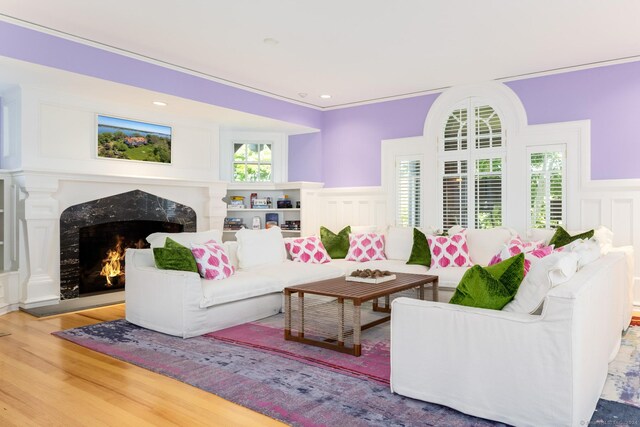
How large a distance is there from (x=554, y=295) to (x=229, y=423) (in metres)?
1.69

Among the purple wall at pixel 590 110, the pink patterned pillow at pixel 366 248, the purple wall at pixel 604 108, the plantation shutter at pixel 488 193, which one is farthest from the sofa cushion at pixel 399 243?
the purple wall at pixel 604 108

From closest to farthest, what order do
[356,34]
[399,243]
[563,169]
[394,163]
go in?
[356,34] < [563,169] < [399,243] < [394,163]

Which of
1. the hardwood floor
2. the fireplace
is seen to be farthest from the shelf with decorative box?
the hardwood floor

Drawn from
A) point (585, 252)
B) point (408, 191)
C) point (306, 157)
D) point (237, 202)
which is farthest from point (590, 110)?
point (237, 202)

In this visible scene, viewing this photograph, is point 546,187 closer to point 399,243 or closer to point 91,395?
point 399,243

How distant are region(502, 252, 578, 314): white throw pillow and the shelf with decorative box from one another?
183 inches

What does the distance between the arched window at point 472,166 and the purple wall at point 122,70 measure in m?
2.32

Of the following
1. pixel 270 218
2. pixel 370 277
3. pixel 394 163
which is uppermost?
pixel 394 163

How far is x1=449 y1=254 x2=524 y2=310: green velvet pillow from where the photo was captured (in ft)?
7.99

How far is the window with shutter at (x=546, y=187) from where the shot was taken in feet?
17.7

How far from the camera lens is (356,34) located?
4.32 meters

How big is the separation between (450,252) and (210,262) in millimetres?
2549

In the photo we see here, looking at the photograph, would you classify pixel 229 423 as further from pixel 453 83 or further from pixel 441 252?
pixel 453 83

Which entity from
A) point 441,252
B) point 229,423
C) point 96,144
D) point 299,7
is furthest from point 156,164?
point 229,423
